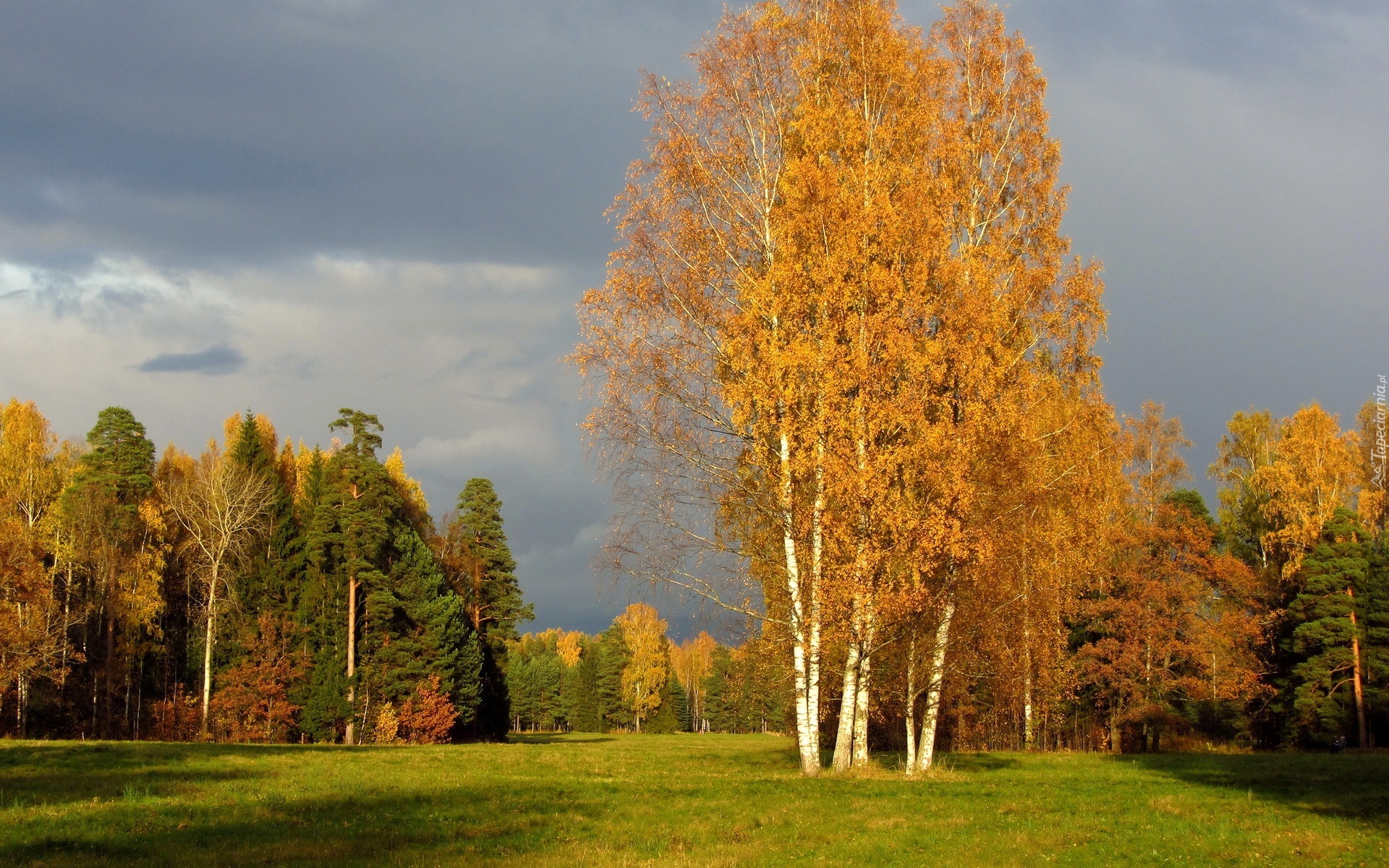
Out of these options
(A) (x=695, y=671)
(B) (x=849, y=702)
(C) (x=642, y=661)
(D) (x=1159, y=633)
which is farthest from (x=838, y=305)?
(A) (x=695, y=671)

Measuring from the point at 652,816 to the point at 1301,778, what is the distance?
21.5m

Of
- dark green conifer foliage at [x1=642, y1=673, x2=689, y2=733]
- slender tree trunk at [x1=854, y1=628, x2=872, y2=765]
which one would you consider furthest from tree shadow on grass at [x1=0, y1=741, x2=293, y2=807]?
dark green conifer foliage at [x1=642, y1=673, x2=689, y2=733]

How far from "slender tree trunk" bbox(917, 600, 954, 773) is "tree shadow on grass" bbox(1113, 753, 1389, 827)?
721 centimetres

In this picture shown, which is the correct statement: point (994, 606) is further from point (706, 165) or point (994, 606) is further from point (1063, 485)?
point (706, 165)

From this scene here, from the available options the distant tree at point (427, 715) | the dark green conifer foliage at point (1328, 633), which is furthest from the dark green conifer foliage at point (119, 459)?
the dark green conifer foliage at point (1328, 633)

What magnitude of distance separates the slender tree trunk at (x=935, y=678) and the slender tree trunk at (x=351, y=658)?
4467 cm

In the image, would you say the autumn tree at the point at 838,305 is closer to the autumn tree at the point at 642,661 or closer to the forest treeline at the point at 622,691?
the forest treeline at the point at 622,691

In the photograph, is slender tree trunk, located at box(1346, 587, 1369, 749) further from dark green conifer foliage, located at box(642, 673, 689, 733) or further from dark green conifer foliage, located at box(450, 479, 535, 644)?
dark green conifer foliage, located at box(642, 673, 689, 733)

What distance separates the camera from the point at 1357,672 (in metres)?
54.2

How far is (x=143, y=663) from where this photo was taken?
63.9 m

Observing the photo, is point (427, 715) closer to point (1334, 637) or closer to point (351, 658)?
point (351, 658)

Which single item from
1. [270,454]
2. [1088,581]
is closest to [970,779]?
[1088,581]

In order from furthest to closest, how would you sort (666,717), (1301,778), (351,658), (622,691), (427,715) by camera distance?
(622,691), (666,717), (351,658), (427,715), (1301,778)

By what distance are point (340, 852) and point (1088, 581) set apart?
141ft
